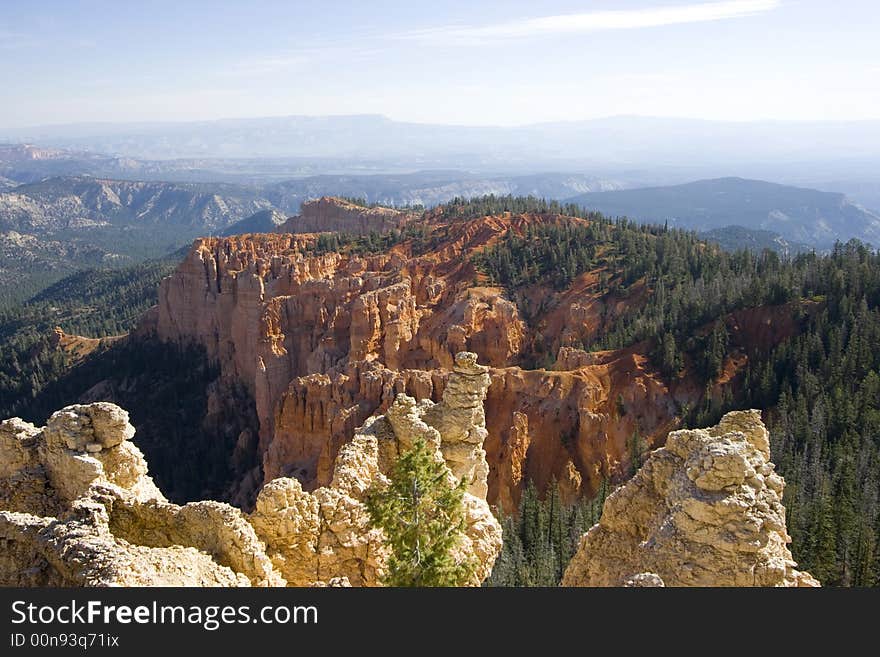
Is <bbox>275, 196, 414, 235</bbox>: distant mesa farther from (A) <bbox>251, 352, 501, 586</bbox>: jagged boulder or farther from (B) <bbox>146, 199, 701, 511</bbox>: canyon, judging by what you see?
(A) <bbox>251, 352, 501, 586</bbox>: jagged boulder

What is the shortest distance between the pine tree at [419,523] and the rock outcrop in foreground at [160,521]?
3.71ft

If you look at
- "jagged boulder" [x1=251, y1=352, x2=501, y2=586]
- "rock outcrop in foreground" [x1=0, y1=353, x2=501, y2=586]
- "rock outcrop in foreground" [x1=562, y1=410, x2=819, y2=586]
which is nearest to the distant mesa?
"jagged boulder" [x1=251, y1=352, x2=501, y2=586]

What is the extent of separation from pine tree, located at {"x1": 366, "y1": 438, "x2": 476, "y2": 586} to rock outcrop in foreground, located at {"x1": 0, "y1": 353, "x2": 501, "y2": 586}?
113cm

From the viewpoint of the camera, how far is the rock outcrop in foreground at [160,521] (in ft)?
34.8

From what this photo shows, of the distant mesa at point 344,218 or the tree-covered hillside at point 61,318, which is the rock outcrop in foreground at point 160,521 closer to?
the tree-covered hillside at point 61,318

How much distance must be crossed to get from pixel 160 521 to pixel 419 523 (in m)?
5.17

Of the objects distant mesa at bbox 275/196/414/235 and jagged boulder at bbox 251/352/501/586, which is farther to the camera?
distant mesa at bbox 275/196/414/235

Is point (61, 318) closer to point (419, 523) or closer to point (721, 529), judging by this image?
point (419, 523)

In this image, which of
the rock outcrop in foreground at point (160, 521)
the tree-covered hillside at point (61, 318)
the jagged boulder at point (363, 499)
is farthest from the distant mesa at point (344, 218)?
the rock outcrop in foreground at point (160, 521)

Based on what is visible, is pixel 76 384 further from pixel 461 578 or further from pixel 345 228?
pixel 461 578

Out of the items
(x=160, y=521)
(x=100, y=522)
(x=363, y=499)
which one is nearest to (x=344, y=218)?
(x=363, y=499)

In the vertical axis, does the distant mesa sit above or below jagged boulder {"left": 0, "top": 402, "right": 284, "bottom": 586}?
above

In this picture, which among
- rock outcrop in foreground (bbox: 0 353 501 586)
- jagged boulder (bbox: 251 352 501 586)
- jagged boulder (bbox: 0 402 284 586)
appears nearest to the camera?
jagged boulder (bbox: 0 402 284 586)

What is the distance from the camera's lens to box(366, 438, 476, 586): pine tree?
1371 cm
